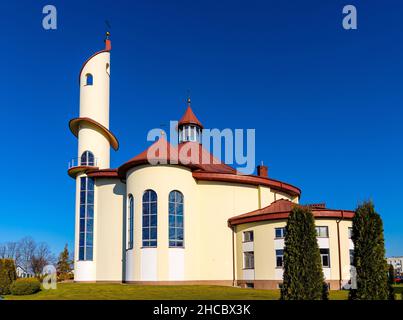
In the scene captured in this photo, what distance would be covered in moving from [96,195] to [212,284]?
10.3 meters

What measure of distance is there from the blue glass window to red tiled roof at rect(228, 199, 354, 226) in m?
3.87

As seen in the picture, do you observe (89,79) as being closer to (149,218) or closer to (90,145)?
(90,145)

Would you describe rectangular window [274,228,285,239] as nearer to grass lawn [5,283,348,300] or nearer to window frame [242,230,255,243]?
window frame [242,230,255,243]

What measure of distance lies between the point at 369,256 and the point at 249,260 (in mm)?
15949

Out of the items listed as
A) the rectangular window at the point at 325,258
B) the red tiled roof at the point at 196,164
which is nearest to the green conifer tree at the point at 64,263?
the red tiled roof at the point at 196,164

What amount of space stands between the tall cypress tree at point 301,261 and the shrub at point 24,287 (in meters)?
15.2

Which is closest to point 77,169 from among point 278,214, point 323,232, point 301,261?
point 278,214

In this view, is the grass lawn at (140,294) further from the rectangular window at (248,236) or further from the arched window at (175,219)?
the rectangular window at (248,236)

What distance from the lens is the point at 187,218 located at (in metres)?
28.2

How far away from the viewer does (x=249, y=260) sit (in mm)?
28391

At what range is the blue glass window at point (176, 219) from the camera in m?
27.4

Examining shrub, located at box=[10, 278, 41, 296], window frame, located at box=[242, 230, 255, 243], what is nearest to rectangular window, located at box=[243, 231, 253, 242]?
window frame, located at box=[242, 230, 255, 243]
